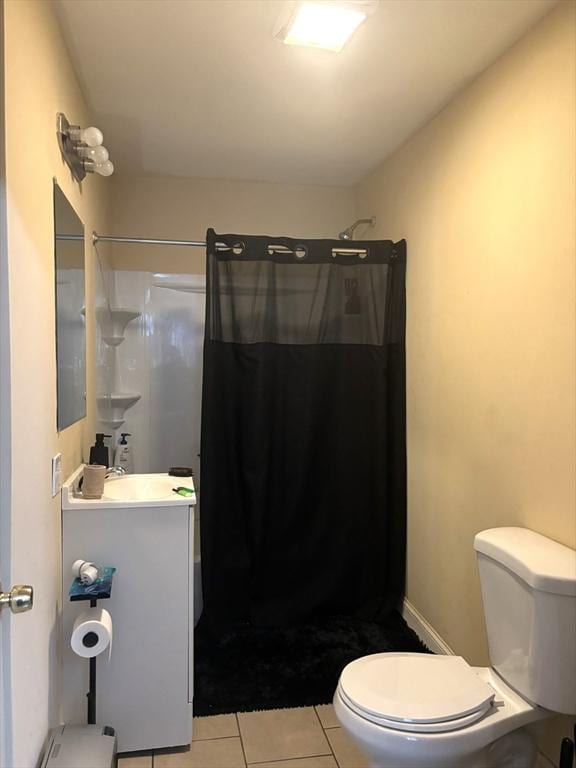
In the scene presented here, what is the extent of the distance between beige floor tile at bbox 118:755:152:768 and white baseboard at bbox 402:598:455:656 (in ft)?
4.02

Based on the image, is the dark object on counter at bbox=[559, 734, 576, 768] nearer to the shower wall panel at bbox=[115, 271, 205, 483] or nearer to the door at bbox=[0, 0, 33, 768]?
the door at bbox=[0, 0, 33, 768]

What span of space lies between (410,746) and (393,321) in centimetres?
184

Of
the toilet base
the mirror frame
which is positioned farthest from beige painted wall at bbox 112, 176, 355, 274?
the toilet base

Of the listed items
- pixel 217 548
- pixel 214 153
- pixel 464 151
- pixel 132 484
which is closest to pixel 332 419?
pixel 217 548

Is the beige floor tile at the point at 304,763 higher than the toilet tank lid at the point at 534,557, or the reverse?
the toilet tank lid at the point at 534,557

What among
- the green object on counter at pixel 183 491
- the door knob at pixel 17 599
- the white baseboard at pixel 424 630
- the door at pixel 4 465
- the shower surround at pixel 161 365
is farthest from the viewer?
the shower surround at pixel 161 365

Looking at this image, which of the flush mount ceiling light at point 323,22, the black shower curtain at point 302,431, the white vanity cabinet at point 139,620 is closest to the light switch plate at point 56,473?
the white vanity cabinet at point 139,620

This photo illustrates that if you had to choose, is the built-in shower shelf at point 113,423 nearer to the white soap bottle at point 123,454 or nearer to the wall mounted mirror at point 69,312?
the white soap bottle at point 123,454

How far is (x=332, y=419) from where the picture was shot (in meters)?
2.77

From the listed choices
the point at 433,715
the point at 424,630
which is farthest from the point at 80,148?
the point at 424,630

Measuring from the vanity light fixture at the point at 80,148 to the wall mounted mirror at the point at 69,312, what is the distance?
0.51ft

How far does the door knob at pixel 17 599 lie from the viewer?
1038mm

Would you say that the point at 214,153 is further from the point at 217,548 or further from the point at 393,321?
the point at 217,548

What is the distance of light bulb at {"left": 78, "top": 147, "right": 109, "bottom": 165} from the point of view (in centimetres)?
193
